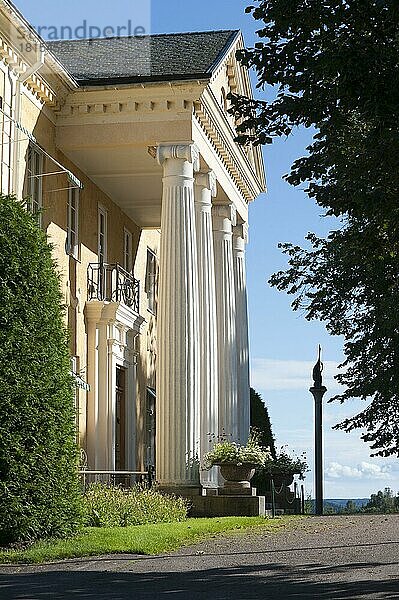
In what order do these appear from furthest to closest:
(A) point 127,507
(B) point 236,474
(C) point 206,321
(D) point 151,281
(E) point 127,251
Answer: (D) point 151,281
(E) point 127,251
(C) point 206,321
(B) point 236,474
(A) point 127,507

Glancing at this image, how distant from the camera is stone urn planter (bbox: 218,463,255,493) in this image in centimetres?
2255

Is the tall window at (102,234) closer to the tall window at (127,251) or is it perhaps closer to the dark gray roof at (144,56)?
the tall window at (127,251)

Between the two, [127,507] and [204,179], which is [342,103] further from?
[204,179]

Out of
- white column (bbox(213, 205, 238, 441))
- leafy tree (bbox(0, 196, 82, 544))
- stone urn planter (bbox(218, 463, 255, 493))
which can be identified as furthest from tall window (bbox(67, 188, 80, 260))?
leafy tree (bbox(0, 196, 82, 544))

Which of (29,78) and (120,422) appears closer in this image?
(29,78)

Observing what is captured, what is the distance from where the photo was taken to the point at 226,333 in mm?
27266

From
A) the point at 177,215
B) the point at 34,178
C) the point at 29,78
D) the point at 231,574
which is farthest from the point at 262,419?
the point at 231,574

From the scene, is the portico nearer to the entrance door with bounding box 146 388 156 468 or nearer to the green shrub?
the green shrub

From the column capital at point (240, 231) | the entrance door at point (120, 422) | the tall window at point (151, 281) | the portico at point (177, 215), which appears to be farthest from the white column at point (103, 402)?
the column capital at point (240, 231)

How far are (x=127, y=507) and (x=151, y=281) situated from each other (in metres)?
13.5

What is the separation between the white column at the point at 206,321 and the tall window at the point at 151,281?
252 inches

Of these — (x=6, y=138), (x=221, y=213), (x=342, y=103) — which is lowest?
(x=342, y=103)

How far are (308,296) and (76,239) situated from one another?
7303mm

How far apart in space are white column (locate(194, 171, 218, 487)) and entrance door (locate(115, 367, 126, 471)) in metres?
3.23
